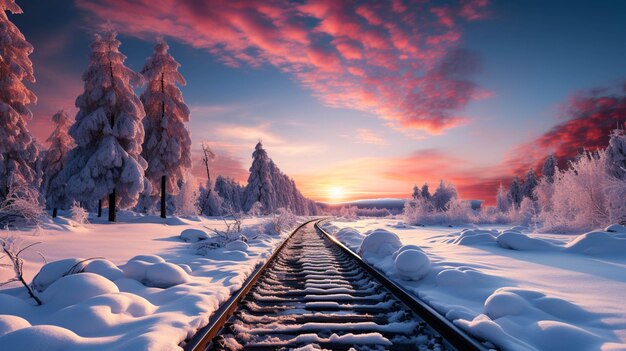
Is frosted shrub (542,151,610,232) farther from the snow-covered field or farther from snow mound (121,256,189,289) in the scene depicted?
snow mound (121,256,189,289)

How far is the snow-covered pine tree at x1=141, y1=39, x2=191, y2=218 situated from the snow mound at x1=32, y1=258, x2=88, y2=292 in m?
21.6

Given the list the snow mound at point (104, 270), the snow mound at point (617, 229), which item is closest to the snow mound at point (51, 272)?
the snow mound at point (104, 270)

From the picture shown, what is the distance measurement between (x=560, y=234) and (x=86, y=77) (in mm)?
26261

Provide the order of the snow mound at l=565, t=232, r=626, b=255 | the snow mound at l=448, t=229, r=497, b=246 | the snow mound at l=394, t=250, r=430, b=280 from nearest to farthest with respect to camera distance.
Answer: the snow mound at l=394, t=250, r=430, b=280 < the snow mound at l=565, t=232, r=626, b=255 < the snow mound at l=448, t=229, r=497, b=246

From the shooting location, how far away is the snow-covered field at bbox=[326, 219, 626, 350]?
2980 millimetres

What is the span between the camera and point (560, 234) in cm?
1298

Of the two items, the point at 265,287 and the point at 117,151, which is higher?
the point at 117,151

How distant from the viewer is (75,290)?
4.10m

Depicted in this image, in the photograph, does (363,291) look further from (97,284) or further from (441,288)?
(97,284)

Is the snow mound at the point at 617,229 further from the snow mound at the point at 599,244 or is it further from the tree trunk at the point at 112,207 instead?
the tree trunk at the point at 112,207

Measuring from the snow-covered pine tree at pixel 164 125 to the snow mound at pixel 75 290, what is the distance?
22525 millimetres

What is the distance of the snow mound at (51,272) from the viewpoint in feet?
15.5

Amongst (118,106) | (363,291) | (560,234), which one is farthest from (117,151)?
(560,234)

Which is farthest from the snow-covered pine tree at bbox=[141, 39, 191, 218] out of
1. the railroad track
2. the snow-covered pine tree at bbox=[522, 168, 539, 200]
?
the snow-covered pine tree at bbox=[522, 168, 539, 200]
